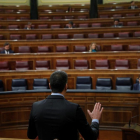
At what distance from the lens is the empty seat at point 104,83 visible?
139 inches

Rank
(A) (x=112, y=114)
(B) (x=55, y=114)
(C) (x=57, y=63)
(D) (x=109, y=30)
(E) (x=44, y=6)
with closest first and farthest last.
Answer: (B) (x=55, y=114) < (A) (x=112, y=114) < (C) (x=57, y=63) < (D) (x=109, y=30) < (E) (x=44, y=6)

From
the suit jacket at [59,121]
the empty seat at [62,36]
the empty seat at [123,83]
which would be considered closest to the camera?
the suit jacket at [59,121]

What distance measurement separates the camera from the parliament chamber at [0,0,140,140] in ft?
9.36

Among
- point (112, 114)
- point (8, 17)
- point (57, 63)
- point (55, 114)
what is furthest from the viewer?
point (8, 17)

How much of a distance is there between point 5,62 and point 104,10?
3.77 metres

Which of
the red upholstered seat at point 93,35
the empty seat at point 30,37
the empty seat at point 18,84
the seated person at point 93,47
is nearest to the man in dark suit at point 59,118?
the empty seat at point 18,84

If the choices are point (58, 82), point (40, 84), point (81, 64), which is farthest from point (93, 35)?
point (58, 82)

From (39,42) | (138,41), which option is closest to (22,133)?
(39,42)

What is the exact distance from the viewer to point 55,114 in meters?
1.08

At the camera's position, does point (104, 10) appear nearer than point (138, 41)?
No

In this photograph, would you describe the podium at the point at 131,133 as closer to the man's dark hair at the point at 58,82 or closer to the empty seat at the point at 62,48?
the man's dark hair at the point at 58,82

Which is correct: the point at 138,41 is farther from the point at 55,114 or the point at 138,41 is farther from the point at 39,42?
the point at 55,114

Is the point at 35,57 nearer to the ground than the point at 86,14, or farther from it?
nearer to the ground

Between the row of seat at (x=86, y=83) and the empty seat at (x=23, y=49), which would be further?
the empty seat at (x=23, y=49)
